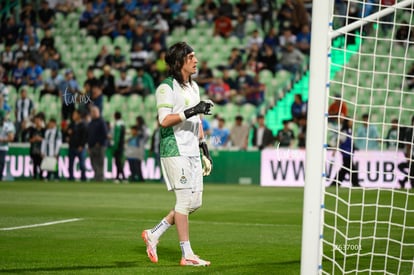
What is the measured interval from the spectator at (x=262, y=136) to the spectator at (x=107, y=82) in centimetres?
581

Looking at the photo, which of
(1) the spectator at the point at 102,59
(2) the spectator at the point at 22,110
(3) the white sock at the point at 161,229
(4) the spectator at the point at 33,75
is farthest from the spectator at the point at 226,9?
(3) the white sock at the point at 161,229

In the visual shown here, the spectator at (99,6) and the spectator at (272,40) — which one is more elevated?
the spectator at (99,6)

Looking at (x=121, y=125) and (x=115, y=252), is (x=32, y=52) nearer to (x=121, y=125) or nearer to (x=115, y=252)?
(x=121, y=125)

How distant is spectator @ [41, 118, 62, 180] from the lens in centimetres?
2808

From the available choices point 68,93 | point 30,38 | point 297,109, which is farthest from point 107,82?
point 297,109


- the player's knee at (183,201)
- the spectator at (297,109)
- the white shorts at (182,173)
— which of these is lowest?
the player's knee at (183,201)

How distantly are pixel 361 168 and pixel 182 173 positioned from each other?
16.8 meters

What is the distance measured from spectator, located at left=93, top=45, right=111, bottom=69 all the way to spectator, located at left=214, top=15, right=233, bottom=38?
3950 mm

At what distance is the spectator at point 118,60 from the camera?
105ft

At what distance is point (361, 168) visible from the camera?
25.4 metres

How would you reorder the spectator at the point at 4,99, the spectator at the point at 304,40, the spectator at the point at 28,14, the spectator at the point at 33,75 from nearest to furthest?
the spectator at the point at 4,99
the spectator at the point at 304,40
the spectator at the point at 33,75
the spectator at the point at 28,14

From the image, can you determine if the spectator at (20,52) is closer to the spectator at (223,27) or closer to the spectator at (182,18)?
the spectator at (182,18)

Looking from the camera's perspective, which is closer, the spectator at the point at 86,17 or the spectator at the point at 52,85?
the spectator at the point at 52,85

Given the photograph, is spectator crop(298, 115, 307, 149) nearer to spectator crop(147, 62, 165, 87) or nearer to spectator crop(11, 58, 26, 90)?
spectator crop(147, 62, 165, 87)
